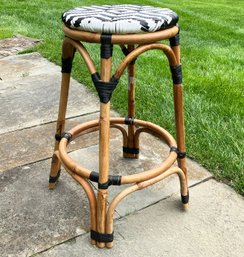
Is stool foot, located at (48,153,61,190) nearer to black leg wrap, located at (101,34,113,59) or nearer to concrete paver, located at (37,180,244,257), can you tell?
concrete paver, located at (37,180,244,257)

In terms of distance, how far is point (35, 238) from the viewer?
1.92 meters

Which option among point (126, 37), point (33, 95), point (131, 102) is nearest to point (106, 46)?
point (126, 37)

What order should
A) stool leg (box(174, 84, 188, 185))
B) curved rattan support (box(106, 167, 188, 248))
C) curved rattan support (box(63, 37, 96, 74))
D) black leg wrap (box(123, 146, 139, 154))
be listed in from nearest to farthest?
1. curved rattan support (box(63, 37, 96, 74))
2. curved rattan support (box(106, 167, 188, 248))
3. stool leg (box(174, 84, 188, 185))
4. black leg wrap (box(123, 146, 139, 154))

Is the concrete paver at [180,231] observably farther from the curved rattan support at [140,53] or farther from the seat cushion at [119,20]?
the seat cushion at [119,20]

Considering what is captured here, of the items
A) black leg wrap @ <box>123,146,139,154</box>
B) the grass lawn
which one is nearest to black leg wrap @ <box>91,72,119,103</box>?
black leg wrap @ <box>123,146,139,154</box>

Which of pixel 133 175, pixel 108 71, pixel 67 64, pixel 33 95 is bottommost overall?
pixel 33 95

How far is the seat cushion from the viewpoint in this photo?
159 centimetres

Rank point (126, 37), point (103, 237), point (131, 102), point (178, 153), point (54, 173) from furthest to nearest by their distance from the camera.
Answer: point (131, 102)
point (54, 173)
point (178, 153)
point (103, 237)
point (126, 37)

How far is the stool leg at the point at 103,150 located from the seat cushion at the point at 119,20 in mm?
131

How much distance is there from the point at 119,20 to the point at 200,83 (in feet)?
7.23

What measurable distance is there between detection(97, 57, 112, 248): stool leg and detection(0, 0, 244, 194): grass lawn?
834 millimetres

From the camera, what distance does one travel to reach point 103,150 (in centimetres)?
174

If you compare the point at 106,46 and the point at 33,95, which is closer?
the point at 106,46

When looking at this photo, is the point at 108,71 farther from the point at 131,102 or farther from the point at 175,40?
the point at 131,102
